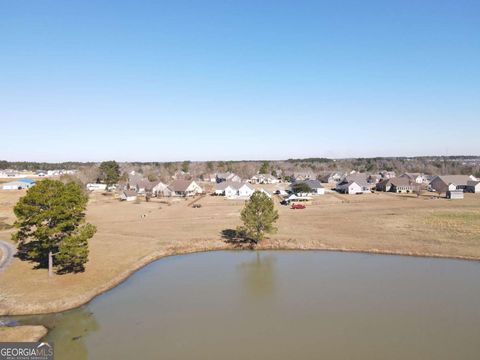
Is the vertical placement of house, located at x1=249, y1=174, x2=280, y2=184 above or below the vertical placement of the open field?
above

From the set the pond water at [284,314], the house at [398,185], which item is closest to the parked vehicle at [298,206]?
the pond water at [284,314]

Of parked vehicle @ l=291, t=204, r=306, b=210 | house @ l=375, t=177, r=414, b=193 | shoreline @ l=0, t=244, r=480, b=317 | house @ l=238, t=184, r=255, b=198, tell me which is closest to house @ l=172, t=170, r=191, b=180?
house @ l=238, t=184, r=255, b=198

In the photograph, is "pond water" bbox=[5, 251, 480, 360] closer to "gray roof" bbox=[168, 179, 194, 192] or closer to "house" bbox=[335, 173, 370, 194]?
"house" bbox=[335, 173, 370, 194]

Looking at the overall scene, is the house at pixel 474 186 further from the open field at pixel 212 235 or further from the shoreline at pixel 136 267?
the shoreline at pixel 136 267

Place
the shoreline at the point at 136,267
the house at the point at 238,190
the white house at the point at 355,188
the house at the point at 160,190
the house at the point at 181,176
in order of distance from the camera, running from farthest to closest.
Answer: the house at the point at 181,176 < the house at the point at 160,190 < the white house at the point at 355,188 < the house at the point at 238,190 < the shoreline at the point at 136,267

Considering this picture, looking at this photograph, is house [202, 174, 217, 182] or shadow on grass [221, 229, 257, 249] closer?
shadow on grass [221, 229, 257, 249]

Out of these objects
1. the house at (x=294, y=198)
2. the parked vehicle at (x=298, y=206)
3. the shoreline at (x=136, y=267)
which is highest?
the house at (x=294, y=198)

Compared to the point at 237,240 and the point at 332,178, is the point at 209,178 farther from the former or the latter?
the point at 237,240

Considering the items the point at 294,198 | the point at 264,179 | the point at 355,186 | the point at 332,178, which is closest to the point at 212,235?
the point at 294,198
